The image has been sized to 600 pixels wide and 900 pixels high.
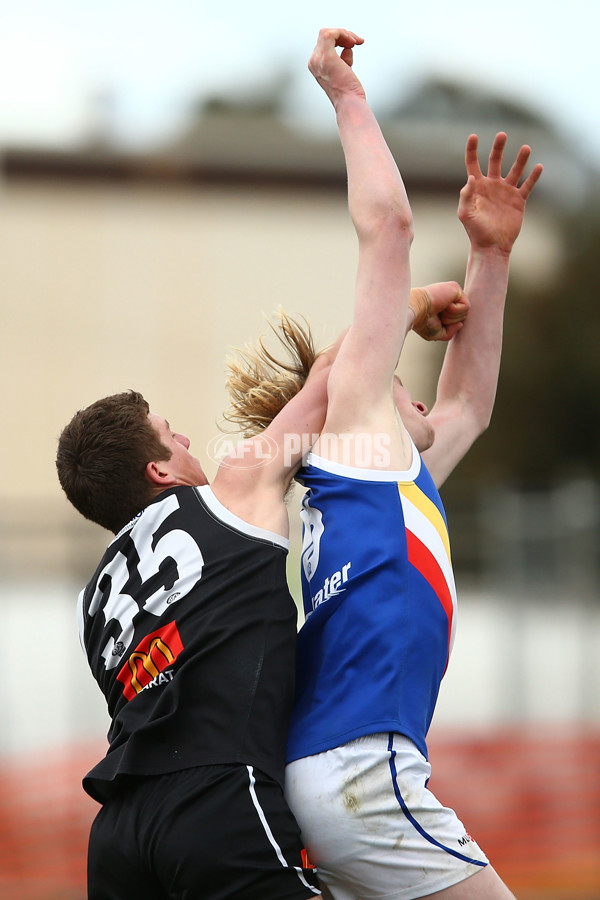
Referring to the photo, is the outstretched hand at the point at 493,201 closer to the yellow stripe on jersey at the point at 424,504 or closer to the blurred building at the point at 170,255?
the yellow stripe on jersey at the point at 424,504

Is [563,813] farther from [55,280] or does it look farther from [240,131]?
[240,131]

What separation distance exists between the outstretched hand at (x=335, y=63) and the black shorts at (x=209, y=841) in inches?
81.4

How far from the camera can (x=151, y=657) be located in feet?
9.76

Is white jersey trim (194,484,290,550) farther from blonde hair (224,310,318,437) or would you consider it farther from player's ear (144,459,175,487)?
blonde hair (224,310,318,437)

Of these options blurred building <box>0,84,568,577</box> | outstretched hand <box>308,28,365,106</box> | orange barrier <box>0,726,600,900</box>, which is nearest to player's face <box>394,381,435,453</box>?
outstretched hand <box>308,28,365,106</box>

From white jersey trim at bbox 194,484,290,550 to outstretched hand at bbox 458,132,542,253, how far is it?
1492 mm

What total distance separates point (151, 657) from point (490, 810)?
7395mm

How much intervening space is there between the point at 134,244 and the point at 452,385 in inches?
645

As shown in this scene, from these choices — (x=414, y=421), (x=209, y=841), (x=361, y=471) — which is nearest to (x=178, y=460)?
(x=361, y=471)

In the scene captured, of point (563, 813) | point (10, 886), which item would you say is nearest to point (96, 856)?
point (10, 886)

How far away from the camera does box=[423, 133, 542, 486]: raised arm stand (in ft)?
12.9

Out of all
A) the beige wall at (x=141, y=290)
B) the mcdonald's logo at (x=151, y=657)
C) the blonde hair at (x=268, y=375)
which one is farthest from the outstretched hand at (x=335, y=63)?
the beige wall at (x=141, y=290)

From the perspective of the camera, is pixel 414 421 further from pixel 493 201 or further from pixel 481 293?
pixel 493 201

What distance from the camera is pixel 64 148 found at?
19500 mm
